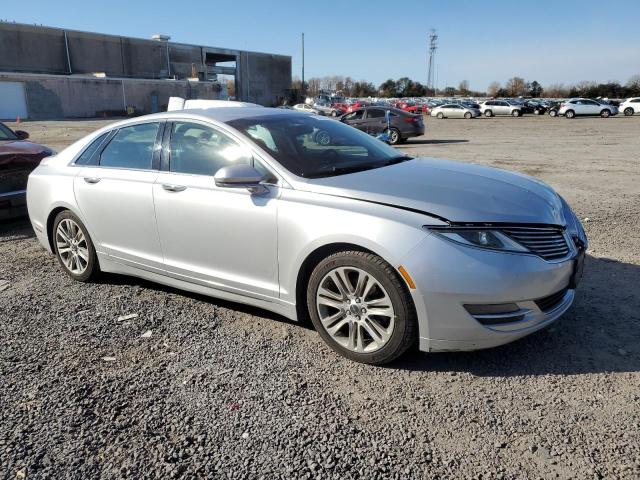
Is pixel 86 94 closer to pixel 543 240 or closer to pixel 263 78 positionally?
pixel 263 78

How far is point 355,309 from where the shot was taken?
10.7ft

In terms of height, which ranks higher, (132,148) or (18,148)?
(132,148)

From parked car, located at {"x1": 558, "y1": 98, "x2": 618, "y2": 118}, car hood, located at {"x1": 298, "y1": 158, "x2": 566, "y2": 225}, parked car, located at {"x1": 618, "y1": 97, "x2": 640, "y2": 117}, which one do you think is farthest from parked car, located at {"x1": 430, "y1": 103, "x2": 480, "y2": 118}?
car hood, located at {"x1": 298, "y1": 158, "x2": 566, "y2": 225}

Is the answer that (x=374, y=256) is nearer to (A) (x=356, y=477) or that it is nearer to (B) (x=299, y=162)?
(B) (x=299, y=162)

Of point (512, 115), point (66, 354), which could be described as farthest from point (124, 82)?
point (66, 354)

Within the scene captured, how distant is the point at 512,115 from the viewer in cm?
4900

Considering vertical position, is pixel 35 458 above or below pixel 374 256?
below

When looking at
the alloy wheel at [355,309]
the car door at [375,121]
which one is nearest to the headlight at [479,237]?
the alloy wheel at [355,309]

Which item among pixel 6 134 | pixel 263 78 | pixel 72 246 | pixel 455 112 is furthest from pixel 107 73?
pixel 72 246

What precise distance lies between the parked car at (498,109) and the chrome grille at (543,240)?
48.6 meters

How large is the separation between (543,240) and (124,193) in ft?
10.5

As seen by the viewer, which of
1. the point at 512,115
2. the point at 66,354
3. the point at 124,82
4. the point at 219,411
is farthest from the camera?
the point at 124,82

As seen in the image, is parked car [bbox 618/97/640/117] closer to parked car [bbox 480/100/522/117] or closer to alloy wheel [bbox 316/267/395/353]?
parked car [bbox 480/100/522/117]

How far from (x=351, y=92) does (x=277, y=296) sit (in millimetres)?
136353
